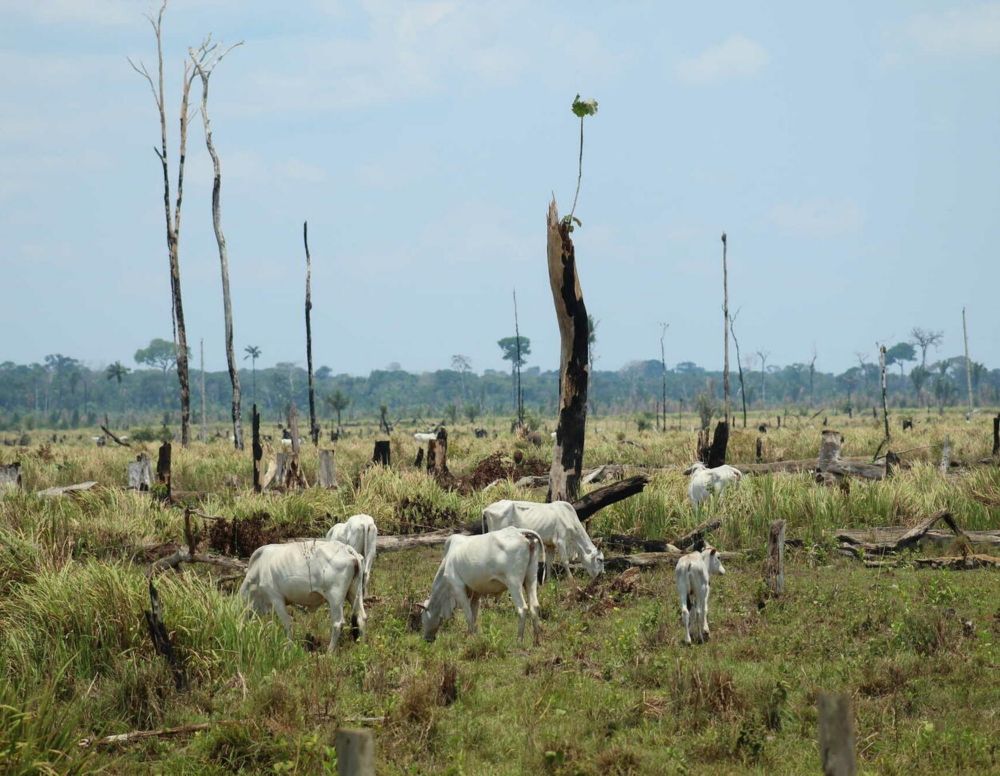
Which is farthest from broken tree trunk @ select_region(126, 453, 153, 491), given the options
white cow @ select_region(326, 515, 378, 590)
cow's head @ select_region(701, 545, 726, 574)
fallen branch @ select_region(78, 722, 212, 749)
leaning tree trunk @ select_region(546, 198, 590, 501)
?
fallen branch @ select_region(78, 722, 212, 749)

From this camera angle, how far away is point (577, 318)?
19219 millimetres

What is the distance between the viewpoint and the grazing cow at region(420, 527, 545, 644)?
36.7ft

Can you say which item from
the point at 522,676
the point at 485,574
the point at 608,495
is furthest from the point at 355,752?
the point at 608,495

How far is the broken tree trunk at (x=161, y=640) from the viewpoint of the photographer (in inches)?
339

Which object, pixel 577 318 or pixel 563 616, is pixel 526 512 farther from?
pixel 577 318

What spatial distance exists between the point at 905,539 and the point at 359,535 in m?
7.93

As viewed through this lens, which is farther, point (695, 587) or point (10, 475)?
point (10, 475)

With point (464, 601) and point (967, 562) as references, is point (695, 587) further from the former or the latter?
point (967, 562)

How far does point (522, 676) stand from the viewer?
381 inches

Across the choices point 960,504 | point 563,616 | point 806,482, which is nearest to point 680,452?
point 806,482

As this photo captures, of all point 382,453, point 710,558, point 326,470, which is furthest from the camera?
point 382,453

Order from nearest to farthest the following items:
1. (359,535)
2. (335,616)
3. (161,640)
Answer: (161,640), (335,616), (359,535)

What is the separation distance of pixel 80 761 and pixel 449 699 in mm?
2884

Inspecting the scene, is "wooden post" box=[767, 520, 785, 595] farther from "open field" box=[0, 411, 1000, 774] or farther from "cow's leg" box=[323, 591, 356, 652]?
"cow's leg" box=[323, 591, 356, 652]
